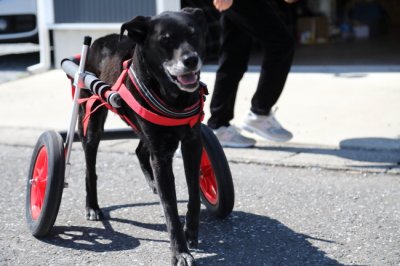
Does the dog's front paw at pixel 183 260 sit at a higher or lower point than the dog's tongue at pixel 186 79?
lower

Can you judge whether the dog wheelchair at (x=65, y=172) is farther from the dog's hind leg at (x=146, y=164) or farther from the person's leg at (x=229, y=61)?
the person's leg at (x=229, y=61)

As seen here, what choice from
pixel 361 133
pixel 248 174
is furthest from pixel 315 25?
pixel 248 174

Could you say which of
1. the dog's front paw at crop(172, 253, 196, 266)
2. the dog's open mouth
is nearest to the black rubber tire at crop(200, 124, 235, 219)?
the dog's front paw at crop(172, 253, 196, 266)

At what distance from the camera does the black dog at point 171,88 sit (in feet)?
11.6

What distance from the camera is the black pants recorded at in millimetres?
5816

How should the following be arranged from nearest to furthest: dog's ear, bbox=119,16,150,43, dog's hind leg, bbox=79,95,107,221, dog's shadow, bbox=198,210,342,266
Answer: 1. dog's ear, bbox=119,16,150,43
2. dog's shadow, bbox=198,210,342,266
3. dog's hind leg, bbox=79,95,107,221

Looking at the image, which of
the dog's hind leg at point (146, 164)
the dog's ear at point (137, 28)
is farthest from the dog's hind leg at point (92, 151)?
the dog's ear at point (137, 28)

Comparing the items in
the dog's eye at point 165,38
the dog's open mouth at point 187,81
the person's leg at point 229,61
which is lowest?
the person's leg at point 229,61

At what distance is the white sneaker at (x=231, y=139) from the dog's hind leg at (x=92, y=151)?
69.5 inches

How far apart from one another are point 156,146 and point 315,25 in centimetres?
913

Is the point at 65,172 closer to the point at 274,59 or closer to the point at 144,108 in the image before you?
the point at 144,108

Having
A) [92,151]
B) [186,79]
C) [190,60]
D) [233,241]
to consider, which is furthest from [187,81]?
[92,151]

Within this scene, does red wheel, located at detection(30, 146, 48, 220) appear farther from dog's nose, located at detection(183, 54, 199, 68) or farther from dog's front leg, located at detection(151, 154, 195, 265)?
dog's nose, located at detection(183, 54, 199, 68)

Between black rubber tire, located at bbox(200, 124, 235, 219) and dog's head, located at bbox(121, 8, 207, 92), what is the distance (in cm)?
82
